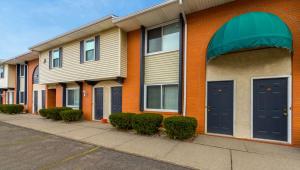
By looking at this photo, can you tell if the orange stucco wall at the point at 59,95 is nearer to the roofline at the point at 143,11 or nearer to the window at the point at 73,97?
the window at the point at 73,97

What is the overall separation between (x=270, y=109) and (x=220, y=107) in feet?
6.09

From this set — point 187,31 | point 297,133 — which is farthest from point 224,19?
point 297,133

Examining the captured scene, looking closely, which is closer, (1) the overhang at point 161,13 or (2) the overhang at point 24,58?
(1) the overhang at point 161,13

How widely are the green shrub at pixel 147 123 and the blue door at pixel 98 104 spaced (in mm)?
4528

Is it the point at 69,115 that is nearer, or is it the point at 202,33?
the point at 202,33

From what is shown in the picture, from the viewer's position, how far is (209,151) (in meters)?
5.56

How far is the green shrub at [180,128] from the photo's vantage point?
22.0 feet

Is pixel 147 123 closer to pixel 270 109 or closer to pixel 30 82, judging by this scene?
pixel 270 109

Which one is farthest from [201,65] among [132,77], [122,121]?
[122,121]

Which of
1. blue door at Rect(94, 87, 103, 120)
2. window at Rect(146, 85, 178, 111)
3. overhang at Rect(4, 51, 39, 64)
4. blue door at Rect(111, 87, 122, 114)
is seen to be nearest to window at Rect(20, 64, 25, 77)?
overhang at Rect(4, 51, 39, 64)

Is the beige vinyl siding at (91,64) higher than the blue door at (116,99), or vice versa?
the beige vinyl siding at (91,64)

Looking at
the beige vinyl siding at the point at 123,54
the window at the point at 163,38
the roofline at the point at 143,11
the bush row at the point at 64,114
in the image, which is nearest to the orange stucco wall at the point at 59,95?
the bush row at the point at 64,114

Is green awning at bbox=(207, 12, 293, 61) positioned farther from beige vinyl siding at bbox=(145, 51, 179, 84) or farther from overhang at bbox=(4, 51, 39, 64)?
overhang at bbox=(4, 51, 39, 64)

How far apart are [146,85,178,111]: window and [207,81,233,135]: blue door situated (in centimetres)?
176
